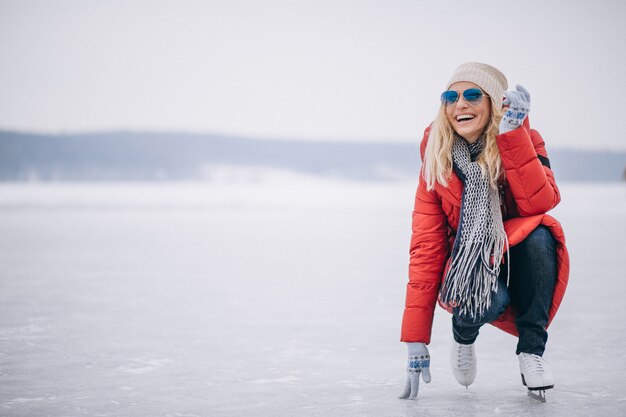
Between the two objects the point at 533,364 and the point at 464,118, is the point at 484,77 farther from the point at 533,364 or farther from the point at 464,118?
the point at 533,364

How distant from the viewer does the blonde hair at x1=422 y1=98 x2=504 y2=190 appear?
1590mm

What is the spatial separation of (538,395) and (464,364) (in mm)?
180

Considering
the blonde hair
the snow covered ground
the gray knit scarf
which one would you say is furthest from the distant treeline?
the gray knit scarf

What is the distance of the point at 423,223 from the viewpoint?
165 cm

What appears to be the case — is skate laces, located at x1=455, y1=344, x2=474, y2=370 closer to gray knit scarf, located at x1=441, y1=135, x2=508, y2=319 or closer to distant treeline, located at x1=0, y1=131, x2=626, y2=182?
gray knit scarf, located at x1=441, y1=135, x2=508, y2=319

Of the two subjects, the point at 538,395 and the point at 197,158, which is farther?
the point at 197,158

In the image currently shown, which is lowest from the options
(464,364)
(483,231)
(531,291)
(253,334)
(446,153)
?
(253,334)

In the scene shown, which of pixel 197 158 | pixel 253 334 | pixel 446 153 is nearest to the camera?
pixel 446 153

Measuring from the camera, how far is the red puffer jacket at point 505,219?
154cm

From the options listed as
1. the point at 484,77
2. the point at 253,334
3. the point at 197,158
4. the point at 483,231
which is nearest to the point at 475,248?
the point at 483,231

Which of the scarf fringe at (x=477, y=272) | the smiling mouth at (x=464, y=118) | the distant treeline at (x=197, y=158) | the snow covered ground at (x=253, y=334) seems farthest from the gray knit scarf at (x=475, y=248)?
the distant treeline at (x=197, y=158)

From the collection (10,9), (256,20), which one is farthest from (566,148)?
(256,20)

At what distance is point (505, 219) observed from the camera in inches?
66.3

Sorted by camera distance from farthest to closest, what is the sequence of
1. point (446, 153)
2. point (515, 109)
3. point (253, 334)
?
1. point (253, 334)
2. point (446, 153)
3. point (515, 109)
